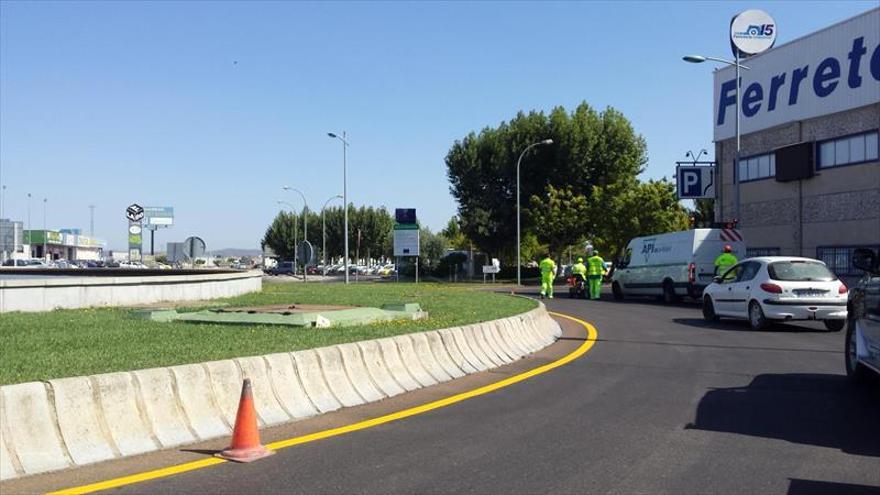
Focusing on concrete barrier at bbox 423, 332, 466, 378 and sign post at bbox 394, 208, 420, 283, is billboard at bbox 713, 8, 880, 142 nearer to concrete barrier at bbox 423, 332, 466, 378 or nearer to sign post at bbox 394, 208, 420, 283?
sign post at bbox 394, 208, 420, 283

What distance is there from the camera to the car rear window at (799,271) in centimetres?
1591

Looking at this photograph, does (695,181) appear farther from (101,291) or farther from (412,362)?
(412,362)

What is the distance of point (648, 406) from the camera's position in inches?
316

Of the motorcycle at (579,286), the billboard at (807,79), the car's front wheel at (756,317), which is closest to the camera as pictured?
the car's front wheel at (756,317)

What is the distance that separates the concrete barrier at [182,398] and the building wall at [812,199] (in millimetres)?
24023

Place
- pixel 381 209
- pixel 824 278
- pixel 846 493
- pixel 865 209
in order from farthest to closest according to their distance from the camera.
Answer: pixel 381 209 < pixel 865 209 < pixel 824 278 < pixel 846 493

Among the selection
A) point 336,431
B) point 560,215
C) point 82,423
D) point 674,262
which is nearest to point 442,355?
point 336,431

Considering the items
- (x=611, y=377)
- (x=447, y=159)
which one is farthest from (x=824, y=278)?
(x=447, y=159)

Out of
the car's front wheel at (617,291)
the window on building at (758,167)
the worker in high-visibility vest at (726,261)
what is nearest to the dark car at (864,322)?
the worker in high-visibility vest at (726,261)

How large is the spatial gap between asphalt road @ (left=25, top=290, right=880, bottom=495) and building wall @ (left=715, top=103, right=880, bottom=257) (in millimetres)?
20606

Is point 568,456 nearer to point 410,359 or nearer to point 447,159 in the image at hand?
point 410,359

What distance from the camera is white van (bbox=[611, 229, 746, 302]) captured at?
80.3 feet

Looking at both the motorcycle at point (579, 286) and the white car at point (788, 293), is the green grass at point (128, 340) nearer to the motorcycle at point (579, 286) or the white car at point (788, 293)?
the white car at point (788, 293)

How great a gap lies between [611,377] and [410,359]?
8.63ft
